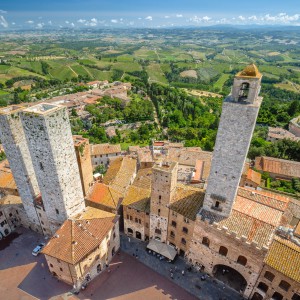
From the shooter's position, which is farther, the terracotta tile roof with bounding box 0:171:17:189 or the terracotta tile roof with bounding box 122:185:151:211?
the terracotta tile roof with bounding box 0:171:17:189

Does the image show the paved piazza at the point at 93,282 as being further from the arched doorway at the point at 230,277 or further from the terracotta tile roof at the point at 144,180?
the terracotta tile roof at the point at 144,180

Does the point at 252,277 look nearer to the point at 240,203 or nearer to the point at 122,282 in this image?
the point at 240,203

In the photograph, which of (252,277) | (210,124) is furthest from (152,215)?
(210,124)

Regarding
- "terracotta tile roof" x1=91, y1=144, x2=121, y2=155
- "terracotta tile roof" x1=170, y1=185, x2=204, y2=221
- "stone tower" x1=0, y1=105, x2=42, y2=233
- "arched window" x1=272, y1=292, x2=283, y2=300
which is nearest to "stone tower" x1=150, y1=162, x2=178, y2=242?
"terracotta tile roof" x1=170, y1=185, x2=204, y2=221

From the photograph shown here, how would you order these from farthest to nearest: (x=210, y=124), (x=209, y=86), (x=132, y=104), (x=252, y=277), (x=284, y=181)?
1. (x=209, y=86)
2. (x=132, y=104)
3. (x=210, y=124)
4. (x=284, y=181)
5. (x=252, y=277)

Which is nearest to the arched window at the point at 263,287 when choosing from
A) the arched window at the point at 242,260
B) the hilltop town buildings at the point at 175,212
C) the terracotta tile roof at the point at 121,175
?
the hilltop town buildings at the point at 175,212

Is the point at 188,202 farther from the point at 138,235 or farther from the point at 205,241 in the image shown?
the point at 138,235

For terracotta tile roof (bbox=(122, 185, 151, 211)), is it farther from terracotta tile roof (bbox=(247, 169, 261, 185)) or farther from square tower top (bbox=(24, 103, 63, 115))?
terracotta tile roof (bbox=(247, 169, 261, 185))
